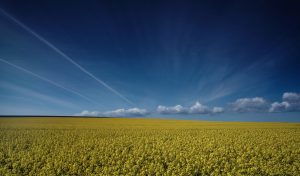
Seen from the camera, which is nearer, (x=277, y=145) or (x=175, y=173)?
(x=175, y=173)

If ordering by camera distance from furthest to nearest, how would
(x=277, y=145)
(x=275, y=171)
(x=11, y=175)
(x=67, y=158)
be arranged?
1. (x=277, y=145)
2. (x=67, y=158)
3. (x=275, y=171)
4. (x=11, y=175)

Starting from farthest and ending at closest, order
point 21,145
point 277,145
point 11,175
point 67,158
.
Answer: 1. point 277,145
2. point 21,145
3. point 67,158
4. point 11,175

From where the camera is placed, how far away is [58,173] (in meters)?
11.6

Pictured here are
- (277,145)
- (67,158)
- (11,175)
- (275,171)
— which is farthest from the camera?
(277,145)

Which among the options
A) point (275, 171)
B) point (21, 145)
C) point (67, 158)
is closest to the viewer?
point (275, 171)

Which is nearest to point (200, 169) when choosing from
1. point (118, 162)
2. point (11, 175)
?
point (118, 162)

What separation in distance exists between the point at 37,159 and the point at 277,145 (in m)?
19.3

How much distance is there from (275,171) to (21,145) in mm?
18153

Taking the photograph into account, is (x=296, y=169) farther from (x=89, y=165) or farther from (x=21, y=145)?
(x=21, y=145)

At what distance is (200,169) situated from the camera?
491 inches

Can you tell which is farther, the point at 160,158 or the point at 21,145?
the point at 21,145

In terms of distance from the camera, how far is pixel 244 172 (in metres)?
12.2

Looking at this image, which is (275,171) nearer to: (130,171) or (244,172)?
(244,172)

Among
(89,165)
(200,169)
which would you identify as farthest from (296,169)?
(89,165)
